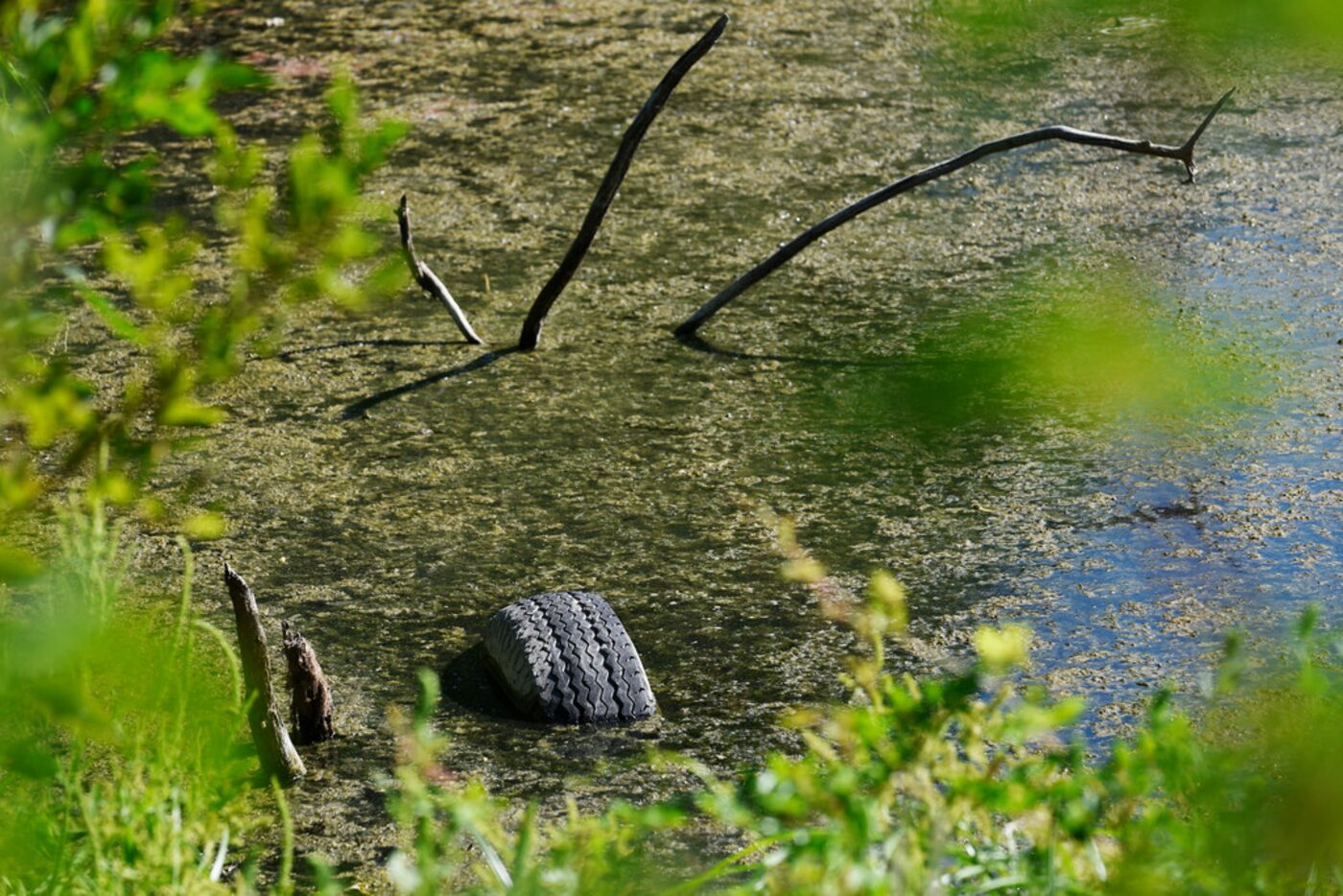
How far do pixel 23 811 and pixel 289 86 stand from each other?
3197mm

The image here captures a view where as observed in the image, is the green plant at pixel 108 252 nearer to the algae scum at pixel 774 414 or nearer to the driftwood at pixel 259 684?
the algae scum at pixel 774 414

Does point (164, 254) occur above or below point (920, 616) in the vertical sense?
above

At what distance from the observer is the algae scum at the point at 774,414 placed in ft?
6.52

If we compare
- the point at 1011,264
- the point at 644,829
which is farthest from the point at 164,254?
the point at 1011,264

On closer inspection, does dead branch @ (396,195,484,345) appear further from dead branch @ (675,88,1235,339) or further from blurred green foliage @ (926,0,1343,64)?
blurred green foliage @ (926,0,1343,64)

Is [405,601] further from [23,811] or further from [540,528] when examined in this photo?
[23,811]

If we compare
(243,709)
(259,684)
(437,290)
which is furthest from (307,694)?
(437,290)

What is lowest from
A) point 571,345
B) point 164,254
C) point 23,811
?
point 571,345

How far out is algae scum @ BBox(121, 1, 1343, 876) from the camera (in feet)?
6.52

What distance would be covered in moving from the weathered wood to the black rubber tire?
0.21 meters

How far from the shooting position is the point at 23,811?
3.82 feet

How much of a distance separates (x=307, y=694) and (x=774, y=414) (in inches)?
40.4

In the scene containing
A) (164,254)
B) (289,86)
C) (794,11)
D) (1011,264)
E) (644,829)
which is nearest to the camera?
(164,254)

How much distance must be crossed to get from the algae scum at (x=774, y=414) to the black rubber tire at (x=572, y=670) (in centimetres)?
3
